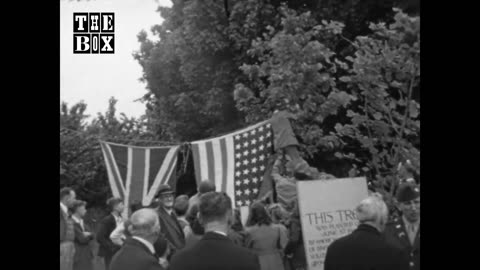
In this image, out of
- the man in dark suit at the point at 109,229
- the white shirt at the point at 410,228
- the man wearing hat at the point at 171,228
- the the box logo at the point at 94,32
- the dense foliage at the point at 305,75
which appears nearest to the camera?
the white shirt at the point at 410,228

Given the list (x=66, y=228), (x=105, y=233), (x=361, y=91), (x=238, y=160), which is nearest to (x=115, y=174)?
(x=105, y=233)

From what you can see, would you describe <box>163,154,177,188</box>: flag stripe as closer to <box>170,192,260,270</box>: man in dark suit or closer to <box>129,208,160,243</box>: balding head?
<box>129,208,160,243</box>: balding head

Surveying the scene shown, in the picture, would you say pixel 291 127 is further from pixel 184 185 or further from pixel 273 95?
pixel 184 185

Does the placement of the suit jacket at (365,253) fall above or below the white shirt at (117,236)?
above

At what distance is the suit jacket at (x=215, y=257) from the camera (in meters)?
4.66

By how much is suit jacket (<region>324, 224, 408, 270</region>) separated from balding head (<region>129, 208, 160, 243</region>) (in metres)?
1.19

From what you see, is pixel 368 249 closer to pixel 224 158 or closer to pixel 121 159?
pixel 224 158

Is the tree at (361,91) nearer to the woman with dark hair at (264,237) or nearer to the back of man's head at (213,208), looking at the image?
the woman with dark hair at (264,237)

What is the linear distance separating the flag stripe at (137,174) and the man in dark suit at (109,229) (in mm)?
242

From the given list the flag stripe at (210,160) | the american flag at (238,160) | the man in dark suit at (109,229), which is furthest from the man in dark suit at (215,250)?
the flag stripe at (210,160)

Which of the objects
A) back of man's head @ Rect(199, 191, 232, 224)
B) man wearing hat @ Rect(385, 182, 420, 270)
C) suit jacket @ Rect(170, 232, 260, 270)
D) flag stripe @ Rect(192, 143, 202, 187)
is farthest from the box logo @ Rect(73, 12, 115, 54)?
suit jacket @ Rect(170, 232, 260, 270)

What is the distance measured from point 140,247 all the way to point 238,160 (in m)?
5.32
